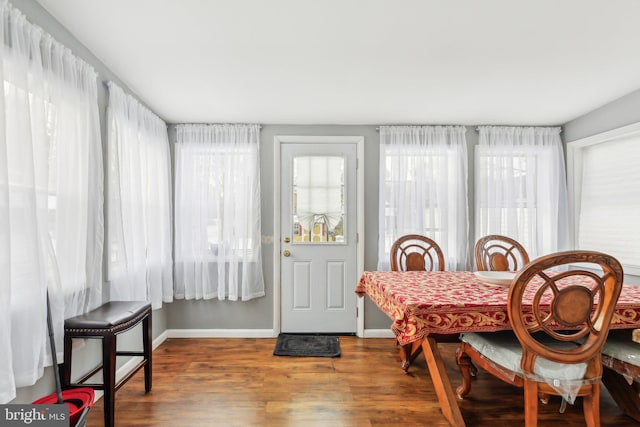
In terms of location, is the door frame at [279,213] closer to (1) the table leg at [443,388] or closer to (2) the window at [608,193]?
(1) the table leg at [443,388]

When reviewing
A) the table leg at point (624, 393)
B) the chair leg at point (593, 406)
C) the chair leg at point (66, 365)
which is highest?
the chair leg at point (66, 365)

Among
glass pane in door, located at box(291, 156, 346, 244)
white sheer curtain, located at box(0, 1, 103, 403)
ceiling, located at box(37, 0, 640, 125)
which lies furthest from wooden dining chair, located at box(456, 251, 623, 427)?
white sheer curtain, located at box(0, 1, 103, 403)

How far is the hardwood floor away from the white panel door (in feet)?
1.99

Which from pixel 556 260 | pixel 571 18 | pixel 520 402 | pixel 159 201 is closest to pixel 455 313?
pixel 556 260

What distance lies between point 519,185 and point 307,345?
2.81m

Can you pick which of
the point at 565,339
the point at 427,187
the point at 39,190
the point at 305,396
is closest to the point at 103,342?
the point at 39,190

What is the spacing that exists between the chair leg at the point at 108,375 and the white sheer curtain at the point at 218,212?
160cm

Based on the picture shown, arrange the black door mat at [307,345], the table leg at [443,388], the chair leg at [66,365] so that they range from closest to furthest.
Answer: the chair leg at [66,365], the table leg at [443,388], the black door mat at [307,345]

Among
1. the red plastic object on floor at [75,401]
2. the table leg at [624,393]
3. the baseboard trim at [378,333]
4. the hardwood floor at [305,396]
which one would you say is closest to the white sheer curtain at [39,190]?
the red plastic object on floor at [75,401]

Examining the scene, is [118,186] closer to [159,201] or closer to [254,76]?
[159,201]

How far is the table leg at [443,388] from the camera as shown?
2012mm

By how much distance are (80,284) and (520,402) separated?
3020 millimetres

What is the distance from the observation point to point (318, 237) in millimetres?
3709

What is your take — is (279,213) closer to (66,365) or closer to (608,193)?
(66,365)
